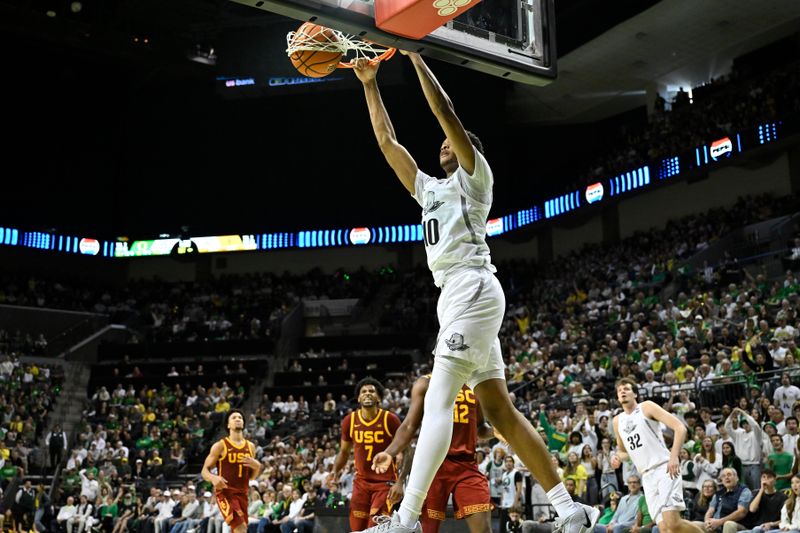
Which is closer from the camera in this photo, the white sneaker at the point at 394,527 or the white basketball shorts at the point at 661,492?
the white sneaker at the point at 394,527

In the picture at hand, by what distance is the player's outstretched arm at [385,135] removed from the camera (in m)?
5.21

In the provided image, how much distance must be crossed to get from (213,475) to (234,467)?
29.3 inches

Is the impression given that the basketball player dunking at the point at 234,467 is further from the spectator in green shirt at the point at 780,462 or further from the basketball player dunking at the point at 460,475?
the spectator in green shirt at the point at 780,462

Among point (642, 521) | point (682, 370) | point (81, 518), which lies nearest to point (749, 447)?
point (642, 521)

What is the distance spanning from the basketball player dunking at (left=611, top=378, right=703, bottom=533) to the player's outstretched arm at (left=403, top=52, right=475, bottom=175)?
14.1 ft

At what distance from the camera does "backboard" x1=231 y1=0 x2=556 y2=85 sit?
497 centimetres

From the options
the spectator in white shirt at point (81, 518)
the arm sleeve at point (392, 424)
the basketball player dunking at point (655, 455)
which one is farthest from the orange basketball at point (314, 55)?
the spectator in white shirt at point (81, 518)

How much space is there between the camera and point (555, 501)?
14.6 ft

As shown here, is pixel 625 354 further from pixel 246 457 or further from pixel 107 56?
pixel 107 56

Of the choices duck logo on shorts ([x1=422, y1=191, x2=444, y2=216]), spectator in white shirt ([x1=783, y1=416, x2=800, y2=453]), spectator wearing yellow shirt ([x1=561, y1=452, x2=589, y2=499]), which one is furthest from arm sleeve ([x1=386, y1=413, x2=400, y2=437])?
spectator in white shirt ([x1=783, y1=416, x2=800, y2=453])

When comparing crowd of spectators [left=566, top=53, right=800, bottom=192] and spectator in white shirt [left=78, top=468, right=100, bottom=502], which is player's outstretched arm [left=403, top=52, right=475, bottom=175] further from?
crowd of spectators [left=566, top=53, right=800, bottom=192]

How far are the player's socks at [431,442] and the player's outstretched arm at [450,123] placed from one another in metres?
1.15

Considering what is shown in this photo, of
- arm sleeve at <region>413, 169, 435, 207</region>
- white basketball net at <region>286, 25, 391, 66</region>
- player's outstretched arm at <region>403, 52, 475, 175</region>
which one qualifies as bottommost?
arm sleeve at <region>413, 169, 435, 207</region>

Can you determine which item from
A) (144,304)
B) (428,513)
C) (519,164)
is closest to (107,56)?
(144,304)
